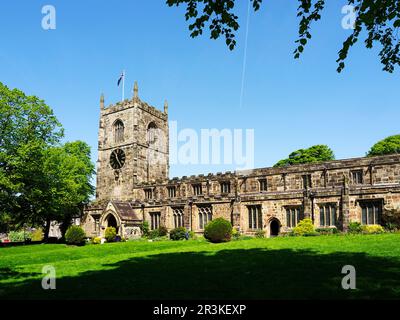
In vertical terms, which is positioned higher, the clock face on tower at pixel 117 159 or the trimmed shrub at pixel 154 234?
the clock face on tower at pixel 117 159

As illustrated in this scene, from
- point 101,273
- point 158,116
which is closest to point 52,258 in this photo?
point 101,273

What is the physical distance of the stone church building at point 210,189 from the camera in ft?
103

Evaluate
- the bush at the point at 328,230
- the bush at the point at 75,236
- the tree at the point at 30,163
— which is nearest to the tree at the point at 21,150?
the tree at the point at 30,163

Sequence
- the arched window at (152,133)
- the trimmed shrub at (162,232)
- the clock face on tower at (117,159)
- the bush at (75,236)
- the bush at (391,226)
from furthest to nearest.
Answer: the arched window at (152,133) < the clock face on tower at (117,159) < the trimmed shrub at (162,232) < the bush at (75,236) < the bush at (391,226)

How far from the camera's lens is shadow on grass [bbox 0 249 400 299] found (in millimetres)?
8568

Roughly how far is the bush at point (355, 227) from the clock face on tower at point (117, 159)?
31.1 m

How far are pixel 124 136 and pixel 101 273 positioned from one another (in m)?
40.1

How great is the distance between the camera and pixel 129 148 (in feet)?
165

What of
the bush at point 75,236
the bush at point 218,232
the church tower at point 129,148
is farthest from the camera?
the church tower at point 129,148

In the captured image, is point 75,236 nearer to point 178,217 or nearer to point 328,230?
point 178,217

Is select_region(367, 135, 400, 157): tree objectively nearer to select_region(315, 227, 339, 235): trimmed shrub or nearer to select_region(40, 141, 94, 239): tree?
select_region(315, 227, 339, 235): trimmed shrub

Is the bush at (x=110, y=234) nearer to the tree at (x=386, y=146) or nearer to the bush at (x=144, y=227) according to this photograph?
the bush at (x=144, y=227)

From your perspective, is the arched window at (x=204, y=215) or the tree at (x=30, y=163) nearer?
the tree at (x=30, y=163)
